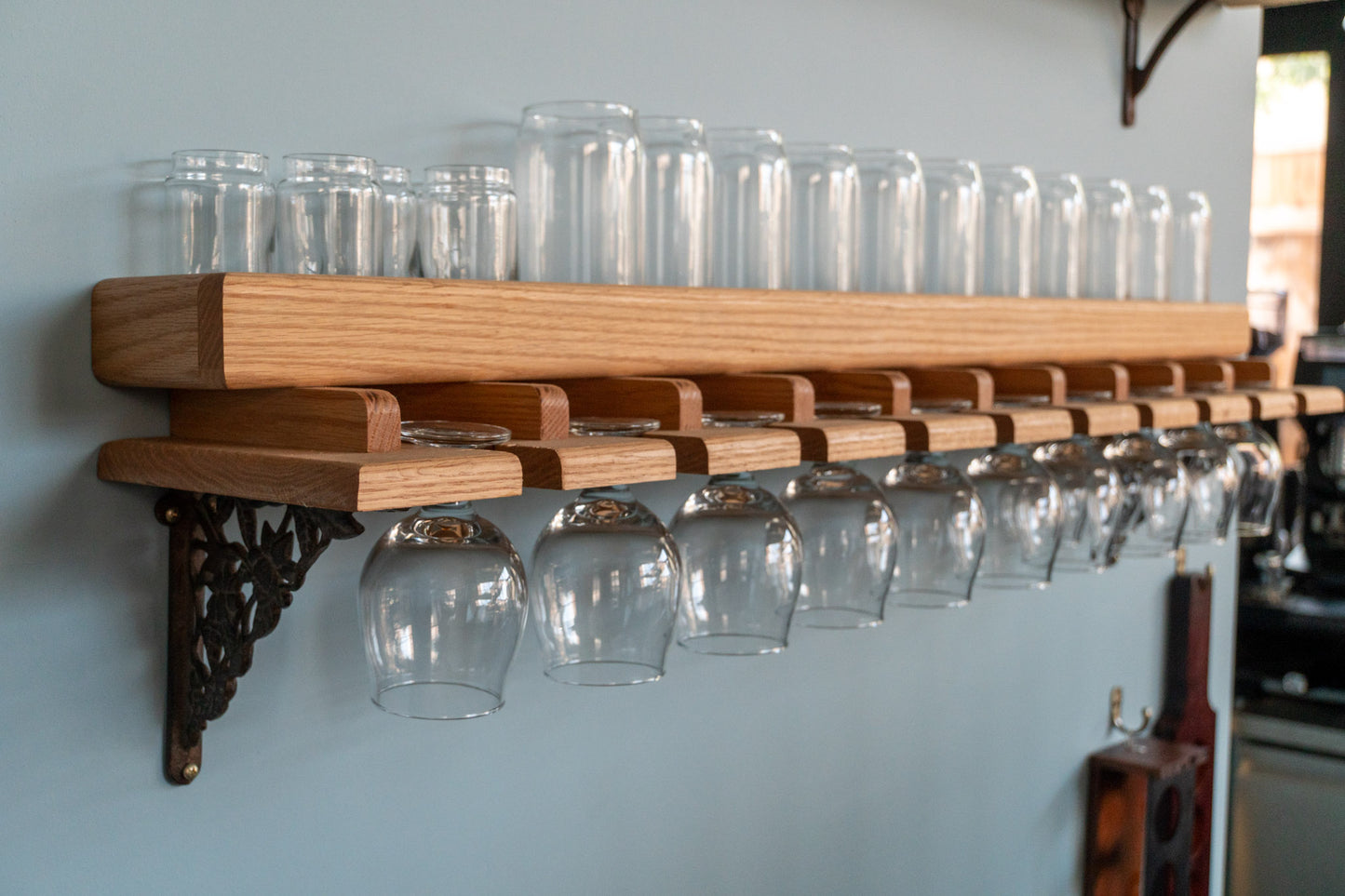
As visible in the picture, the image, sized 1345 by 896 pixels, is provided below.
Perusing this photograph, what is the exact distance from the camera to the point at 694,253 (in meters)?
1.19

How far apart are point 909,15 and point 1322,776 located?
233 cm

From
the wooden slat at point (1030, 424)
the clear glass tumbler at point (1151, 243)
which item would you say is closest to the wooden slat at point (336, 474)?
the wooden slat at point (1030, 424)

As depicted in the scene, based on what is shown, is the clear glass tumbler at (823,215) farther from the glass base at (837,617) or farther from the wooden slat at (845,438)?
the glass base at (837,617)

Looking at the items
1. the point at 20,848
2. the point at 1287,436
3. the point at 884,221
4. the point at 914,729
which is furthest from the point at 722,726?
the point at 1287,436

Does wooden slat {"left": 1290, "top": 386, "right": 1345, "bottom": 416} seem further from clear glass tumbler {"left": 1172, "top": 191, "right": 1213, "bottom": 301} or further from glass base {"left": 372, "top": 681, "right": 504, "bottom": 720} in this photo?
glass base {"left": 372, "top": 681, "right": 504, "bottom": 720}

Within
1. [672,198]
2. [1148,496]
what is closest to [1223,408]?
[1148,496]

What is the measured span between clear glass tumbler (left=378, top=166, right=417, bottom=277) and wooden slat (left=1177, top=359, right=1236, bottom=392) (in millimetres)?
1165

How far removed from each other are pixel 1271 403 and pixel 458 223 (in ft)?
3.96

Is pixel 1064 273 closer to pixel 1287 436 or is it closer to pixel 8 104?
pixel 8 104

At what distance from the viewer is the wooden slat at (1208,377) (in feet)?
5.81

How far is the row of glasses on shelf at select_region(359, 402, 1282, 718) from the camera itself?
86cm

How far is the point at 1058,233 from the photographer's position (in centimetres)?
162

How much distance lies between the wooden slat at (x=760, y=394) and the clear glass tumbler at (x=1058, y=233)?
1.92 ft

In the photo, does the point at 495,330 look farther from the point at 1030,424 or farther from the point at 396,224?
the point at 1030,424
